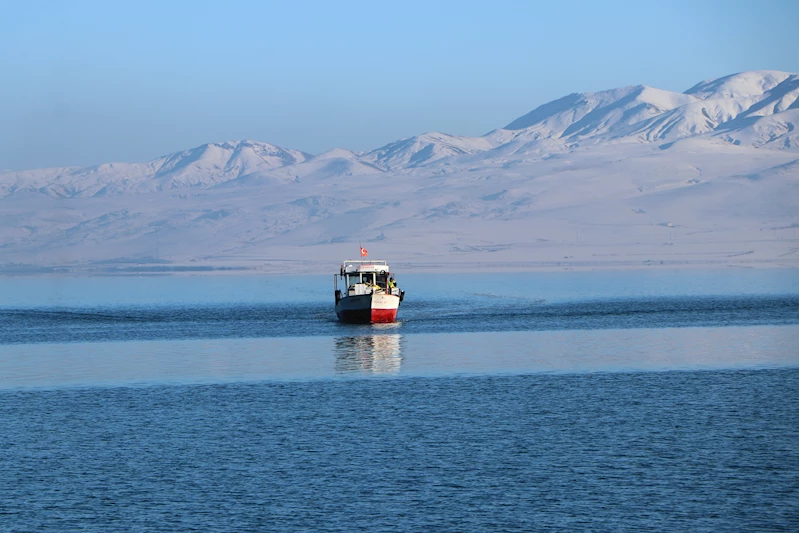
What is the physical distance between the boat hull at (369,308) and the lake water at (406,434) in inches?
724

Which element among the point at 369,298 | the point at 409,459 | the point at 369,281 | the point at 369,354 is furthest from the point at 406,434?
the point at 369,281

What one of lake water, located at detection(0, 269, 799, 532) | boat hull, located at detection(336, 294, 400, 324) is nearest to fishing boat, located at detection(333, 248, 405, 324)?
boat hull, located at detection(336, 294, 400, 324)

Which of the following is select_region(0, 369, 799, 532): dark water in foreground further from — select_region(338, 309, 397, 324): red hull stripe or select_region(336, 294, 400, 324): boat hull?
select_region(338, 309, 397, 324): red hull stripe

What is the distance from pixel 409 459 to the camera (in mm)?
45344

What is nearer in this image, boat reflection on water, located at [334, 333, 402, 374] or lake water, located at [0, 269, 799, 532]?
lake water, located at [0, 269, 799, 532]

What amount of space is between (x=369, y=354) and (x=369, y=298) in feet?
102

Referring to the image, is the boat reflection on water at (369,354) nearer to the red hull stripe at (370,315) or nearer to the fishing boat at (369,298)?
the fishing boat at (369,298)

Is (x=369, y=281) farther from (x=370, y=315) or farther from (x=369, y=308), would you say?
(x=369, y=308)

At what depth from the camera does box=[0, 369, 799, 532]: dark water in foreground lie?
123 ft

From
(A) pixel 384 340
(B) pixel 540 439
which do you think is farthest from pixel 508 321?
(B) pixel 540 439

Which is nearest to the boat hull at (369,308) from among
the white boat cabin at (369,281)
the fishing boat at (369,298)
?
the fishing boat at (369,298)

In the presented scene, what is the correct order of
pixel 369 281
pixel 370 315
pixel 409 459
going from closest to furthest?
pixel 409 459 < pixel 370 315 < pixel 369 281

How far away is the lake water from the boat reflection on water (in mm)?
275

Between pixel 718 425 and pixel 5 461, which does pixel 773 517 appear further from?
pixel 5 461
